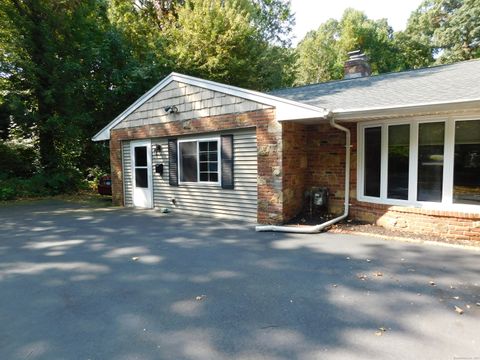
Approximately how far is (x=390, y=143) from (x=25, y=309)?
6.36 metres

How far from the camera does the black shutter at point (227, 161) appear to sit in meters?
7.28

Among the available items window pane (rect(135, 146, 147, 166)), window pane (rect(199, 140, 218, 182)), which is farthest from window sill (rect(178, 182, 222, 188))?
window pane (rect(135, 146, 147, 166))

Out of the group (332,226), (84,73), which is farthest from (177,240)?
(84,73)

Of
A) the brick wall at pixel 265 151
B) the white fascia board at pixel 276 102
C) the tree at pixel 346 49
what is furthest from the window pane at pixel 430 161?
the tree at pixel 346 49

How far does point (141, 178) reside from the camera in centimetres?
959

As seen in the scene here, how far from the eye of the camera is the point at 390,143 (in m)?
6.02

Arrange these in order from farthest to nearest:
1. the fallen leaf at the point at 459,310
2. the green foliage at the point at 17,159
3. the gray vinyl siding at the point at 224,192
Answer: the green foliage at the point at 17,159
the gray vinyl siding at the point at 224,192
the fallen leaf at the point at 459,310

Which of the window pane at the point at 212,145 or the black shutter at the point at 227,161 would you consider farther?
the window pane at the point at 212,145

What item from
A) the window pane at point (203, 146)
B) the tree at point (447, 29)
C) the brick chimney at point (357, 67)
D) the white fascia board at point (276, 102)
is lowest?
the window pane at point (203, 146)

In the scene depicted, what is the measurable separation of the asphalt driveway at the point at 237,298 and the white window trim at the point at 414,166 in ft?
3.11

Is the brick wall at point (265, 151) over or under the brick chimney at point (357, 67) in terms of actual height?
under

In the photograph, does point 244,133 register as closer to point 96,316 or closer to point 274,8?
point 96,316

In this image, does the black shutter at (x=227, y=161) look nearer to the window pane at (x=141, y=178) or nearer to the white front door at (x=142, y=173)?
the white front door at (x=142, y=173)

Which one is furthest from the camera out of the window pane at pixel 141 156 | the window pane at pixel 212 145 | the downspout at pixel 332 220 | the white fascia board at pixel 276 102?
the window pane at pixel 141 156
